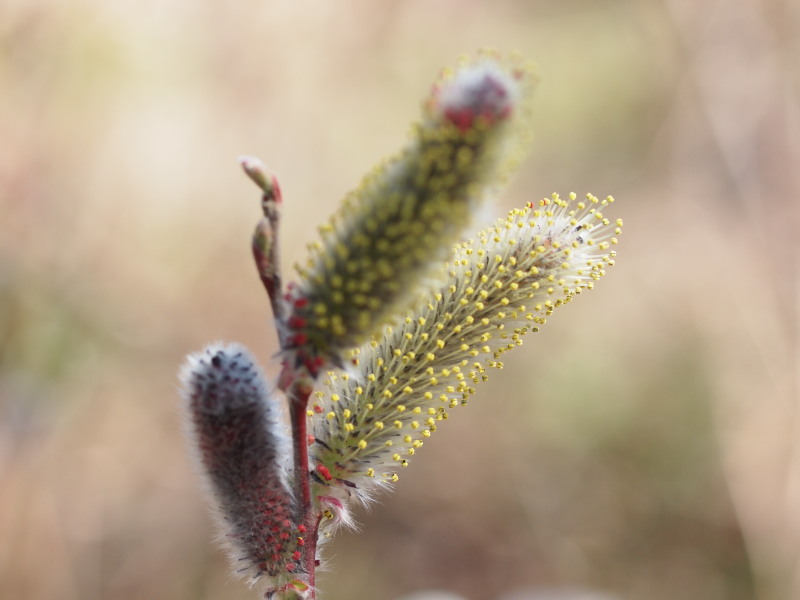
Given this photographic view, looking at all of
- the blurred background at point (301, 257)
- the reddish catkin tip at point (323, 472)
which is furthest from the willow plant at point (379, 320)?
the blurred background at point (301, 257)

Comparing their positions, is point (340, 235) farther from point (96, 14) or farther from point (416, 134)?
point (96, 14)

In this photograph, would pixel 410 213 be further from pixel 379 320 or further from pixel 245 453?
pixel 245 453

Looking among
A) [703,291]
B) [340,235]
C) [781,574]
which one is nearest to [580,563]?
[781,574]

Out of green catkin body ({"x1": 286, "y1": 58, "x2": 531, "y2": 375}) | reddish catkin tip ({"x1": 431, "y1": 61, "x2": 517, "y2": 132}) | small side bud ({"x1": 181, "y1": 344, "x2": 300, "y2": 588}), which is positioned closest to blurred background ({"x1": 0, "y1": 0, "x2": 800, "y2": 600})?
small side bud ({"x1": 181, "y1": 344, "x2": 300, "y2": 588})

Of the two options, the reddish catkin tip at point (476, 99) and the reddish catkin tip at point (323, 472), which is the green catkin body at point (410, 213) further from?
the reddish catkin tip at point (323, 472)

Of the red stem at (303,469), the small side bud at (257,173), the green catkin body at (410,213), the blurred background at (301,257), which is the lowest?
the red stem at (303,469)

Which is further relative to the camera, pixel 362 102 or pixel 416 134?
pixel 362 102

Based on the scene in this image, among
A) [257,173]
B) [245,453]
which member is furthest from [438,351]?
[257,173]
